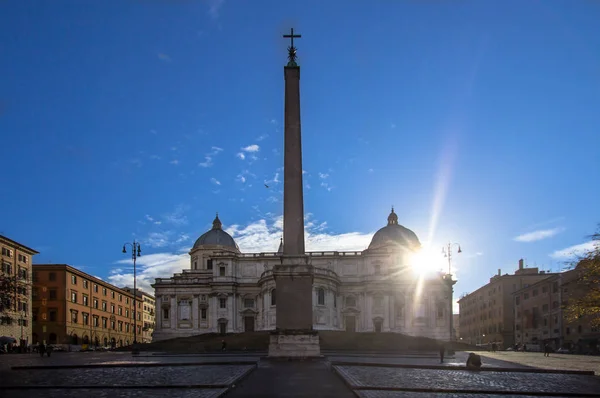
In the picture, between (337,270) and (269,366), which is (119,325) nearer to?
(337,270)

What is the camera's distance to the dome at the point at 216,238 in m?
99.2

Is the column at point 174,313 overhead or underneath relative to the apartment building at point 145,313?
overhead

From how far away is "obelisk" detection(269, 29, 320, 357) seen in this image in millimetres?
27750

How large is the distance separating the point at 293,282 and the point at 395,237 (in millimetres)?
67680

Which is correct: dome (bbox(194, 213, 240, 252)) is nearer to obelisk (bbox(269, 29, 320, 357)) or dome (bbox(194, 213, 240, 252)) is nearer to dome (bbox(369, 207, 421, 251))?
dome (bbox(369, 207, 421, 251))

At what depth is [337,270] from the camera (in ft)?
293

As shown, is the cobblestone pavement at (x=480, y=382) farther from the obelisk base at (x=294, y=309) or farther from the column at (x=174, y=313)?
the column at (x=174, y=313)

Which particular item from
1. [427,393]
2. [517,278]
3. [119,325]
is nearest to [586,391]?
[427,393]

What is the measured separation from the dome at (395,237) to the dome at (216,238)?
73.3 feet

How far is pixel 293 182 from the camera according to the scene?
94.2 feet

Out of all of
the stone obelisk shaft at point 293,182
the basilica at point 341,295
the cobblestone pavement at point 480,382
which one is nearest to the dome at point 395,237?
the basilica at point 341,295

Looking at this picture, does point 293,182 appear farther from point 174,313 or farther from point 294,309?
point 174,313

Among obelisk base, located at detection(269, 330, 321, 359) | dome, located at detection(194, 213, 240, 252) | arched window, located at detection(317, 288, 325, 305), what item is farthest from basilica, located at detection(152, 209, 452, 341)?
obelisk base, located at detection(269, 330, 321, 359)

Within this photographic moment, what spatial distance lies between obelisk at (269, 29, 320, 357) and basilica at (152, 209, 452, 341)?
56.3 meters
